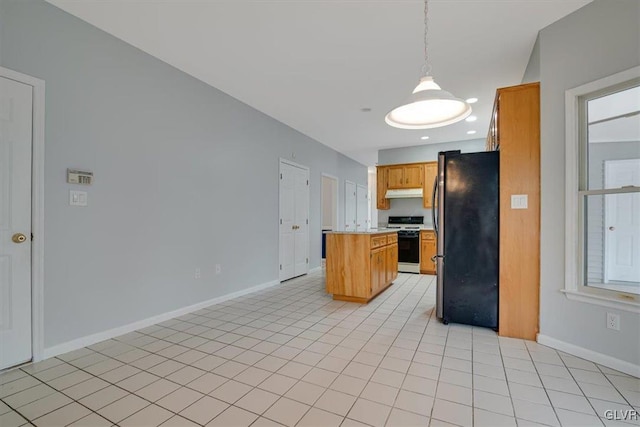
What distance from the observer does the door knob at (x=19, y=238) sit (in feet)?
7.30

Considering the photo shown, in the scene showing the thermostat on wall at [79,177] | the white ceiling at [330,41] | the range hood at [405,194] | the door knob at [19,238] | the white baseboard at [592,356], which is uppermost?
the white ceiling at [330,41]

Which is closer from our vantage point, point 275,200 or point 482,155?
point 482,155

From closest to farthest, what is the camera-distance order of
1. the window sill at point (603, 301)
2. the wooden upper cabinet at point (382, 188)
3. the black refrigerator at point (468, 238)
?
the window sill at point (603, 301), the black refrigerator at point (468, 238), the wooden upper cabinet at point (382, 188)

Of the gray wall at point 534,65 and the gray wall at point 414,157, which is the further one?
the gray wall at point 414,157

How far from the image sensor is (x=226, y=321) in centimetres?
327

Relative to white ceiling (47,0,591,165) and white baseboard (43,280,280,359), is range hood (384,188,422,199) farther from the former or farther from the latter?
white baseboard (43,280,280,359)

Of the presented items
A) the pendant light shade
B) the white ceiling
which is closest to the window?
the white ceiling

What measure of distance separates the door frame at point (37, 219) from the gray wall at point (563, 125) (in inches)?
165

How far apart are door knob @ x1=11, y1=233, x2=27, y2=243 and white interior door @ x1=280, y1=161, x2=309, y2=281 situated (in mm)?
3388

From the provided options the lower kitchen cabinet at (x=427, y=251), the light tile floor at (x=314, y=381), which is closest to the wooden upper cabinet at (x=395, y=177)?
the lower kitchen cabinet at (x=427, y=251)

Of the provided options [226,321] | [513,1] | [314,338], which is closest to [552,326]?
[314,338]

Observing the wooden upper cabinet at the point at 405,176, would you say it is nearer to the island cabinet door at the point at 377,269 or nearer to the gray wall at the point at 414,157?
the gray wall at the point at 414,157

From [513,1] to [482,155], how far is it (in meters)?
1.29

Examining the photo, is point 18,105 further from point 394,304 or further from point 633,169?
point 633,169
